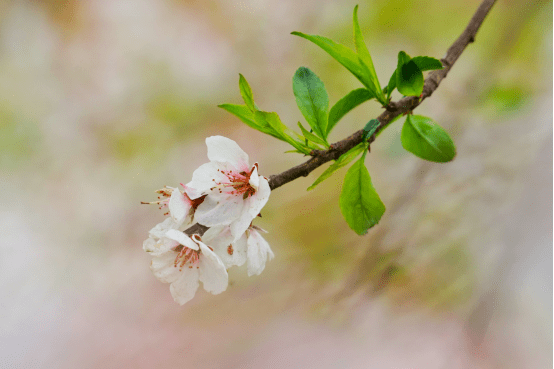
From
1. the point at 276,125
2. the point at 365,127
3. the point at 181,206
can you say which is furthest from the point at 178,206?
the point at 365,127

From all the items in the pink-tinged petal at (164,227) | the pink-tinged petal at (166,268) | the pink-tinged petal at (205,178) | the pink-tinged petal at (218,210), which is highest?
the pink-tinged petal at (205,178)

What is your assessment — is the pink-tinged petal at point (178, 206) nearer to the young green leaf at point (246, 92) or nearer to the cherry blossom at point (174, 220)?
the cherry blossom at point (174, 220)

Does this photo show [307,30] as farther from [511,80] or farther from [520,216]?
[520,216]

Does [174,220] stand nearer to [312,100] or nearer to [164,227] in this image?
[164,227]

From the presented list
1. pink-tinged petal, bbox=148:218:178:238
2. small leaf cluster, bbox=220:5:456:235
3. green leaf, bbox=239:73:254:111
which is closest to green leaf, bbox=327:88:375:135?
small leaf cluster, bbox=220:5:456:235

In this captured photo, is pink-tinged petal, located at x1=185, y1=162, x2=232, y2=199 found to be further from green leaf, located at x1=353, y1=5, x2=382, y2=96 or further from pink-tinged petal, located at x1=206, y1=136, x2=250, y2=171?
green leaf, located at x1=353, y1=5, x2=382, y2=96

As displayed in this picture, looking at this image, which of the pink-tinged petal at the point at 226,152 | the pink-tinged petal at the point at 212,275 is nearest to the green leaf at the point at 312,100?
the pink-tinged petal at the point at 226,152
